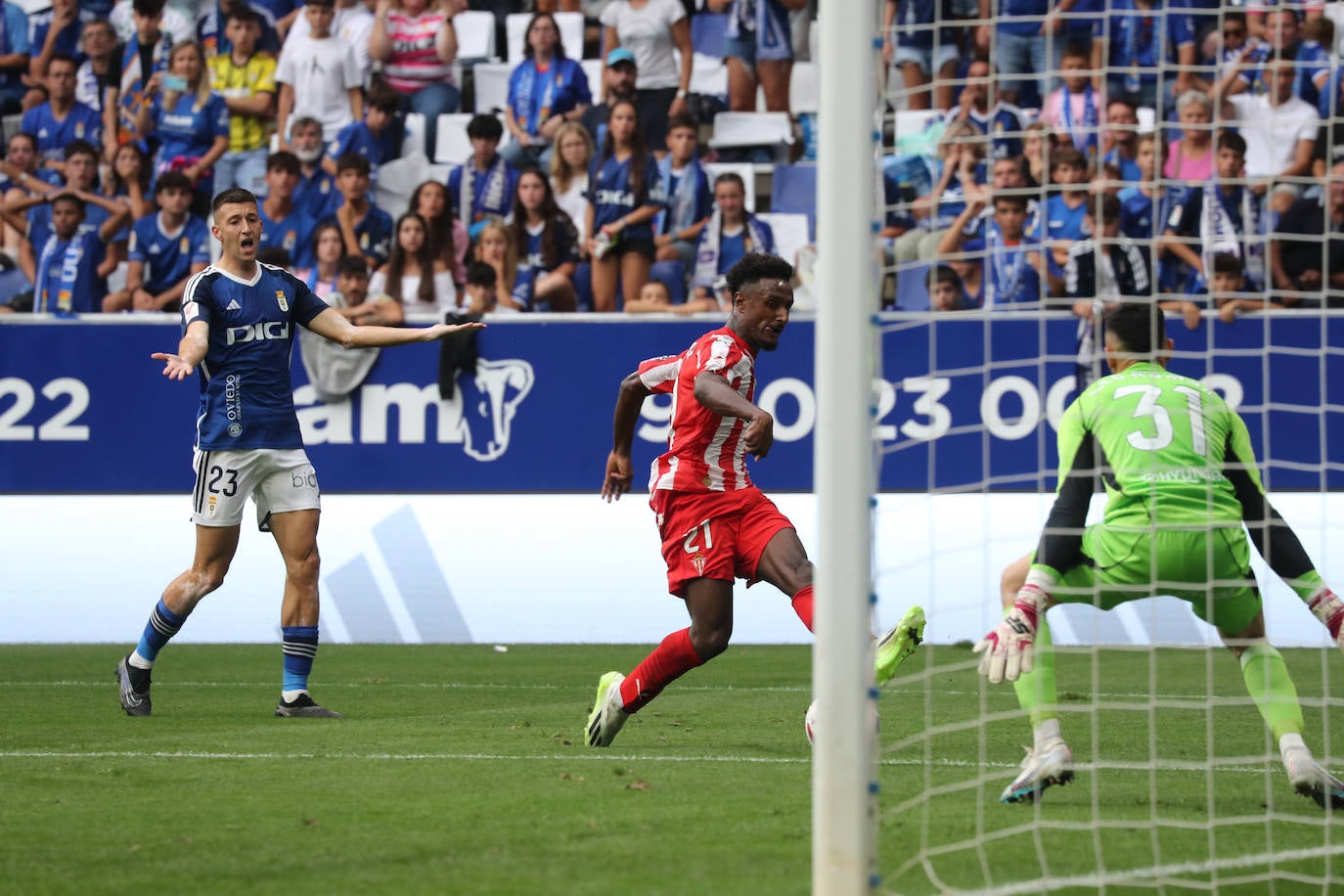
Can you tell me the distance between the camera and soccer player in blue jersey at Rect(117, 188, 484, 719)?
7.88 metres

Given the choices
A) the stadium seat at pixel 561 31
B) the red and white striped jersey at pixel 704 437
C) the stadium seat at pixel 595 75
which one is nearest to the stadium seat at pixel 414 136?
the stadium seat at pixel 561 31

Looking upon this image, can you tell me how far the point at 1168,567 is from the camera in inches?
223

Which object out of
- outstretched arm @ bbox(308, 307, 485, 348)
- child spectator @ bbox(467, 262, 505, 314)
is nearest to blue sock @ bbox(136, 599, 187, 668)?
outstretched arm @ bbox(308, 307, 485, 348)

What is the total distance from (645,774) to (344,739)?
5.16 feet

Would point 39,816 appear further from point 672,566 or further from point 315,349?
point 315,349

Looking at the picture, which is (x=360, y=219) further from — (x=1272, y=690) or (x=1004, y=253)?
(x=1272, y=690)

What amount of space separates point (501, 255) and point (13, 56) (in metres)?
5.59

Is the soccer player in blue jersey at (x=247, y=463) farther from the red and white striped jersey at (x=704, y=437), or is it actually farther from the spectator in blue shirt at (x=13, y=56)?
the spectator in blue shirt at (x=13, y=56)

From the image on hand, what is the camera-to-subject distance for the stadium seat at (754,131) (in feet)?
48.4

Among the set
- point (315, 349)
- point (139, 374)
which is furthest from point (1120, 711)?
point (139, 374)

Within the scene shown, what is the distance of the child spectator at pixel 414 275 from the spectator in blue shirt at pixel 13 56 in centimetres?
454

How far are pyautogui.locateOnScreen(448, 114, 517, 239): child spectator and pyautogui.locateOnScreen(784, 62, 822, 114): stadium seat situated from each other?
8.32ft

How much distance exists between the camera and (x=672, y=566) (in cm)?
684

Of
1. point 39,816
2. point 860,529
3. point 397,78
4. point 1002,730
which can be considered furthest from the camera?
point 397,78
